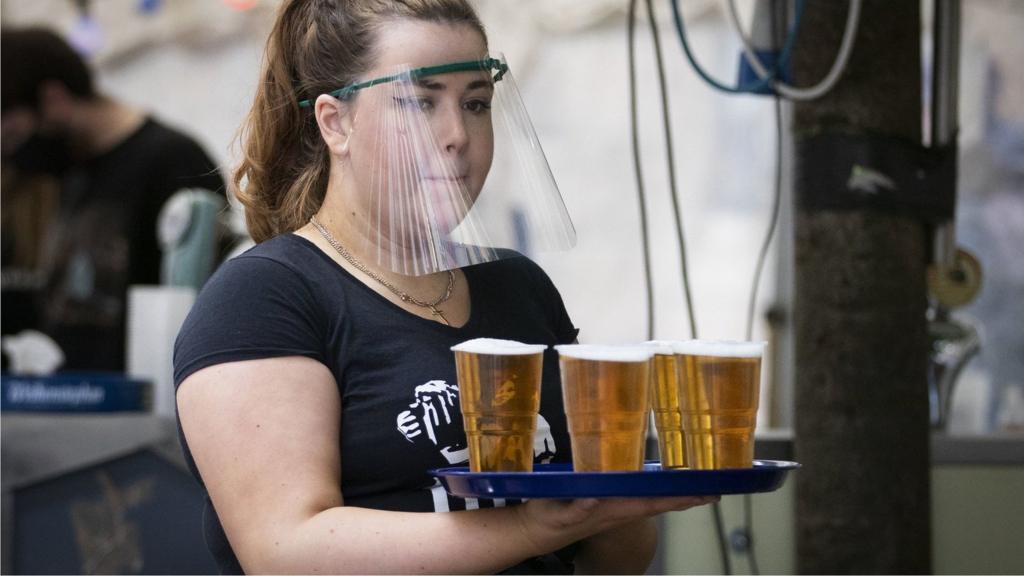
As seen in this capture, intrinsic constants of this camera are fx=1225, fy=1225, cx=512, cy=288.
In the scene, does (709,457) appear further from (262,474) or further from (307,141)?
(307,141)

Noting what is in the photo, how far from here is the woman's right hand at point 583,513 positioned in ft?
3.62

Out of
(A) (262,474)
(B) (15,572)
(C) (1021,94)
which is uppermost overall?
(C) (1021,94)

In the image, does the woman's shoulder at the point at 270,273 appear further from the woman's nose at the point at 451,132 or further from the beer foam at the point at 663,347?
the beer foam at the point at 663,347

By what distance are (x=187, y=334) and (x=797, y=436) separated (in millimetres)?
1067

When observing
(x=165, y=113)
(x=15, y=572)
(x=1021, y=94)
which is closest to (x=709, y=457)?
(x=15, y=572)

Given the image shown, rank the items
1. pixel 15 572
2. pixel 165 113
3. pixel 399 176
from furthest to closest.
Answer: pixel 165 113 < pixel 15 572 < pixel 399 176

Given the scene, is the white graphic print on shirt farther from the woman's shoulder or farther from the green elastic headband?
the green elastic headband

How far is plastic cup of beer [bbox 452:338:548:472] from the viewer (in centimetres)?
113

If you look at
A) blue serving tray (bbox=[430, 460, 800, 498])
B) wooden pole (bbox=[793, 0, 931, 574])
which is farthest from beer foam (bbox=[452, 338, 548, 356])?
wooden pole (bbox=[793, 0, 931, 574])

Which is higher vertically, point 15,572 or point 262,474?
point 262,474

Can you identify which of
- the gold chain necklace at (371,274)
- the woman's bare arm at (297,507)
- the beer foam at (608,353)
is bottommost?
the woman's bare arm at (297,507)

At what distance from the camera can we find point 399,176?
134 centimetres

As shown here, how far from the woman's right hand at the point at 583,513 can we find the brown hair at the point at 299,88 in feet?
1.78

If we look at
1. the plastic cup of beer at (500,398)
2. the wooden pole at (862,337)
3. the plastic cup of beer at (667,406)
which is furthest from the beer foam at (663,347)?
the wooden pole at (862,337)
